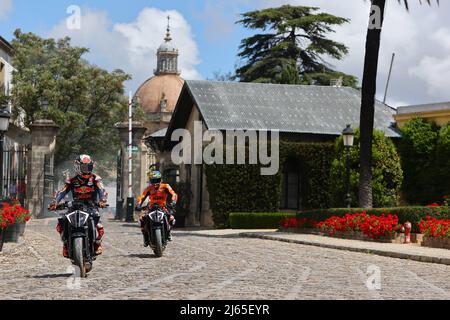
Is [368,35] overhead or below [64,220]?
overhead

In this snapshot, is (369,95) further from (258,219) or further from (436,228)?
(258,219)

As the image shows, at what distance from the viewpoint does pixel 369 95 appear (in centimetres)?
2908

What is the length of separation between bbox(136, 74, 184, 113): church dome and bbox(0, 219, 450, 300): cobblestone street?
282 feet

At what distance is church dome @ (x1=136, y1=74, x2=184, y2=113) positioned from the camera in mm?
107438

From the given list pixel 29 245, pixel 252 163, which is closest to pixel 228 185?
pixel 252 163

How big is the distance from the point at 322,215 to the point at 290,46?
102 feet

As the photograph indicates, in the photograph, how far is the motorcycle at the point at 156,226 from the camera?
17.9m

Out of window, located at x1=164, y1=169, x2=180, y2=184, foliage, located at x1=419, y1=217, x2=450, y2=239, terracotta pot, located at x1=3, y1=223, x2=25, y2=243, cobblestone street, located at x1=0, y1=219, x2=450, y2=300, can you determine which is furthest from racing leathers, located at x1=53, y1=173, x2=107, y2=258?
window, located at x1=164, y1=169, x2=180, y2=184

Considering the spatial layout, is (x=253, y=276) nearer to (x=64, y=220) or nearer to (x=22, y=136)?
(x=64, y=220)

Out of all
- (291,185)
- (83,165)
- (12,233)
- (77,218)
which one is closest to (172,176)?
(291,185)

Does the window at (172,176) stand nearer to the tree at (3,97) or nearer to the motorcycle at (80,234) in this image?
the tree at (3,97)
